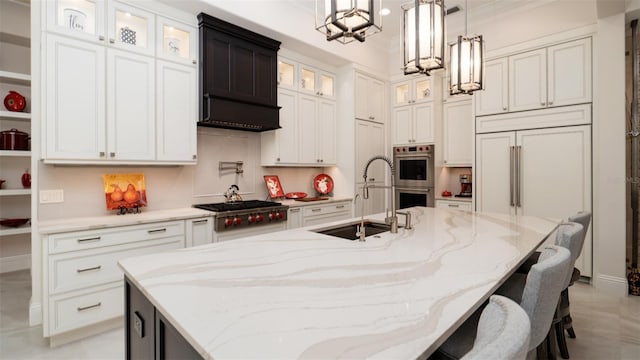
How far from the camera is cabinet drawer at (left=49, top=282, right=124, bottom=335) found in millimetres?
2232

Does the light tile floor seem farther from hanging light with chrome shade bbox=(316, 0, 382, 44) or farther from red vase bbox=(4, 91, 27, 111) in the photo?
hanging light with chrome shade bbox=(316, 0, 382, 44)

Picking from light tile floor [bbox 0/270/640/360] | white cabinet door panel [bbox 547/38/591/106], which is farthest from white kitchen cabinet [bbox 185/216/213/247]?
white cabinet door panel [bbox 547/38/591/106]

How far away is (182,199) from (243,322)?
2.85 metres

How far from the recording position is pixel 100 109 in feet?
8.48

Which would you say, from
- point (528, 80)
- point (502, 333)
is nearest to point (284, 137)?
point (528, 80)

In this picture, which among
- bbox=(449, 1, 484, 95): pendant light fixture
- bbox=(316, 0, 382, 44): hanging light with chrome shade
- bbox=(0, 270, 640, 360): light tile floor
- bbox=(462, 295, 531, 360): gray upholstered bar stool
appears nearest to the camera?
bbox=(462, 295, 531, 360): gray upholstered bar stool

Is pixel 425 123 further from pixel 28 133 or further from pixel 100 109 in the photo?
pixel 28 133

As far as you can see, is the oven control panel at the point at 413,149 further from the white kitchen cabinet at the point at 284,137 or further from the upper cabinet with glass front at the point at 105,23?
the upper cabinet with glass front at the point at 105,23

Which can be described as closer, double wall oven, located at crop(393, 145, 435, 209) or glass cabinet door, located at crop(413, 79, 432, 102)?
double wall oven, located at crop(393, 145, 435, 209)

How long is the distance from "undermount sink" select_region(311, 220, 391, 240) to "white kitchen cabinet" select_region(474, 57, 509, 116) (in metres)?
2.54

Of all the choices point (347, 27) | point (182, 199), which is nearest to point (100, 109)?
point (182, 199)

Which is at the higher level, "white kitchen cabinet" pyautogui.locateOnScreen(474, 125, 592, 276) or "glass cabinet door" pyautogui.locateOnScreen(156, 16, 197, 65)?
"glass cabinet door" pyautogui.locateOnScreen(156, 16, 197, 65)

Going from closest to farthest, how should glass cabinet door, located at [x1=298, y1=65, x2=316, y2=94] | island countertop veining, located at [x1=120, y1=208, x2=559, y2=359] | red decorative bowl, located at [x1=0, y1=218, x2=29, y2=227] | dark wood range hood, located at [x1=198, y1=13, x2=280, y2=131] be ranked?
island countertop veining, located at [x1=120, y1=208, x2=559, y2=359], dark wood range hood, located at [x1=198, y1=13, x2=280, y2=131], red decorative bowl, located at [x1=0, y1=218, x2=29, y2=227], glass cabinet door, located at [x1=298, y1=65, x2=316, y2=94]

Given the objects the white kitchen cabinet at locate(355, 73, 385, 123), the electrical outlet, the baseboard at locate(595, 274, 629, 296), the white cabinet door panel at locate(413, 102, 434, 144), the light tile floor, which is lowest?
the light tile floor
